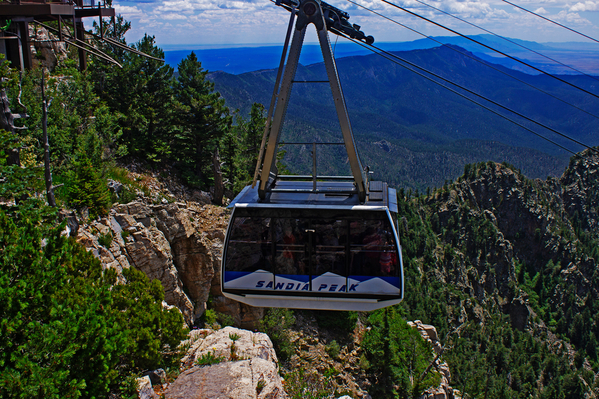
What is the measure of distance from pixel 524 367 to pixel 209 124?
9718 centimetres

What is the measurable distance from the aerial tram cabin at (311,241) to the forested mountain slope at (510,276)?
215 ft

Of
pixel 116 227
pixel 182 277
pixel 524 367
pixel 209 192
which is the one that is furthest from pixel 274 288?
pixel 524 367

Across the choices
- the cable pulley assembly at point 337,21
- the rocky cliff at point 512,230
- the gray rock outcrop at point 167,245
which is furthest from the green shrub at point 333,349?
the rocky cliff at point 512,230

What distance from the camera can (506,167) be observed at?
538 feet

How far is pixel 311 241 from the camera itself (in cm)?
1247

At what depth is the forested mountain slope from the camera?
98250mm

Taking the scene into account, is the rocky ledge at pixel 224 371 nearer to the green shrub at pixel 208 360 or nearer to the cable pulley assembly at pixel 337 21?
the green shrub at pixel 208 360

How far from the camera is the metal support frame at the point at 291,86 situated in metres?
12.3

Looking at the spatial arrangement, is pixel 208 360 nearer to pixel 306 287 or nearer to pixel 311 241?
pixel 306 287

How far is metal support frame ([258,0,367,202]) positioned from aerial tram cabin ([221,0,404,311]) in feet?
0.09

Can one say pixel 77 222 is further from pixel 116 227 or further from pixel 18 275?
pixel 18 275

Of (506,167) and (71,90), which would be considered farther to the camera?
(506,167)

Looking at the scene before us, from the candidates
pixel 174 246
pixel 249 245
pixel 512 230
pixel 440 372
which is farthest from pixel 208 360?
pixel 512 230

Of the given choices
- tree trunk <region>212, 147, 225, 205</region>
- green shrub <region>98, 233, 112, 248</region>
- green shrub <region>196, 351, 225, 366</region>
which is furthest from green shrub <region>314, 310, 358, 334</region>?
green shrub <region>98, 233, 112, 248</region>
